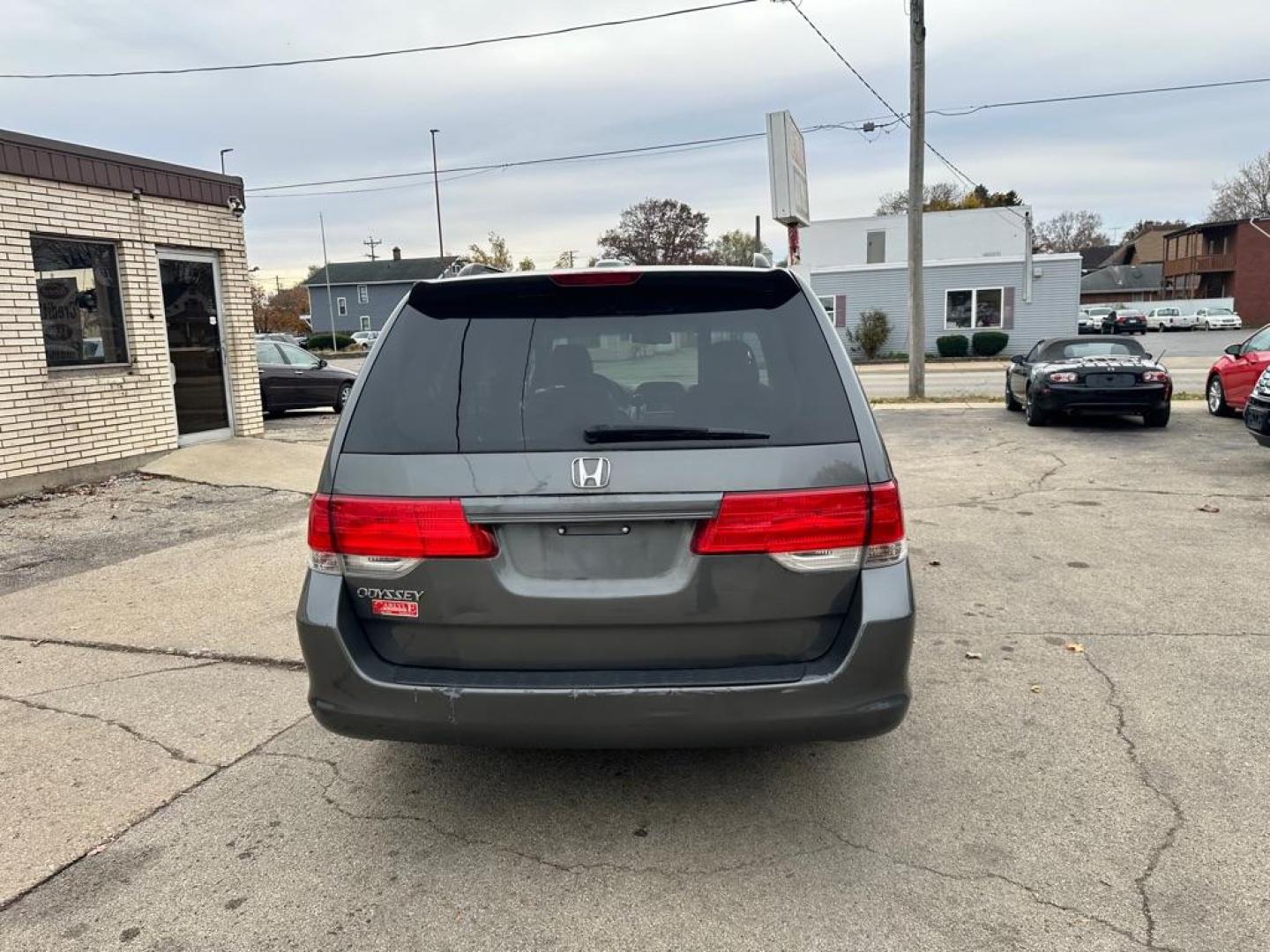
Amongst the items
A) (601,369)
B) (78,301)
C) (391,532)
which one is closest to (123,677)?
(391,532)

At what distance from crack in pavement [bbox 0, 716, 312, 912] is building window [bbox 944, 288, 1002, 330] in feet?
113

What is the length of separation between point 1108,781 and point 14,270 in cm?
987

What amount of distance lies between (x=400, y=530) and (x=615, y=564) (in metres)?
0.64

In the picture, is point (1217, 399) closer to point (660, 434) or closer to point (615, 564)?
point (660, 434)

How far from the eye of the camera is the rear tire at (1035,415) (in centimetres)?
1355

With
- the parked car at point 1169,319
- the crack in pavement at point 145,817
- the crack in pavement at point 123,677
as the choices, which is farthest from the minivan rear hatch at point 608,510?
the parked car at point 1169,319

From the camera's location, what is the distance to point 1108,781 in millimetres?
3348

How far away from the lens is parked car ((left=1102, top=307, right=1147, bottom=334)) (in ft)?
159

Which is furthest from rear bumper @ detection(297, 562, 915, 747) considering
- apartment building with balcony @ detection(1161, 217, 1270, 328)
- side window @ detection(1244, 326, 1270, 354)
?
apartment building with balcony @ detection(1161, 217, 1270, 328)

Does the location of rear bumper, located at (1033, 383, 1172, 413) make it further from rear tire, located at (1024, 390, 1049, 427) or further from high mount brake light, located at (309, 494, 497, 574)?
high mount brake light, located at (309, 494, 497, 574)

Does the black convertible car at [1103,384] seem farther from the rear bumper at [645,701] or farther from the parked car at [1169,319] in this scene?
the parked car at [1169,319]

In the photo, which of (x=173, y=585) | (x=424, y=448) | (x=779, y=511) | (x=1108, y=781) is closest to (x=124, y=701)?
(x=173, y=585)

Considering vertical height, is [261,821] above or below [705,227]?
below

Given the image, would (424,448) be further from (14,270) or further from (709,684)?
(14,270)
